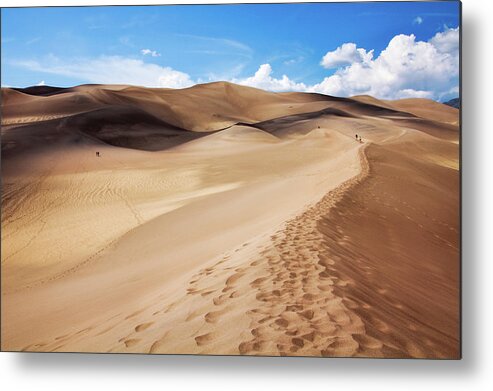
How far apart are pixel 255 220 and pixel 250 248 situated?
1.55 meters

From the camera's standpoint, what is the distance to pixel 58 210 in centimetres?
698

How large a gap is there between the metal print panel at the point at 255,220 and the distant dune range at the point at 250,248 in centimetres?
2

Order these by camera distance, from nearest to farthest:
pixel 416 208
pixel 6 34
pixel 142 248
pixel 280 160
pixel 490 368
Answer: pixel 490 368 < pixel 6 34 < pixel 416 208 < pixel 142 248 < pixel 280 160

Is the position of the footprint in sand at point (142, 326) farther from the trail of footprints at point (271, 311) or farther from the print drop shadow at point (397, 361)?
the print drop shadow at point (397, 361)

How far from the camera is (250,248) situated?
4.23 m

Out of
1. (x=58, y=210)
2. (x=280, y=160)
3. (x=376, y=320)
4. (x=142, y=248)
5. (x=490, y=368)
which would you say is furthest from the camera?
(x=280, y=160)

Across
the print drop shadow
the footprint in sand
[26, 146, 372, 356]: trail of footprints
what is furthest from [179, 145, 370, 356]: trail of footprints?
the print drop shadow

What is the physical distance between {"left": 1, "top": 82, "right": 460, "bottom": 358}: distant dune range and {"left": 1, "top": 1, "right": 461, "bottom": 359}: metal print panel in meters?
0.02

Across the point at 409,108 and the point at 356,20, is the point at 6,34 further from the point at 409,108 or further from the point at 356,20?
the point at 409,108

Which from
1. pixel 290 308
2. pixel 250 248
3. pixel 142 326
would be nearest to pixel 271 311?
pixel 290 308

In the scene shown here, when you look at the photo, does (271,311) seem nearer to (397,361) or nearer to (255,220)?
(397,361)

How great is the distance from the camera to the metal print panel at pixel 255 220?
352 cm

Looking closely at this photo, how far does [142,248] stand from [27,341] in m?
1.90

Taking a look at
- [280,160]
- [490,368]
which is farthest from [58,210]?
[490,368]
